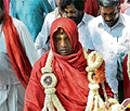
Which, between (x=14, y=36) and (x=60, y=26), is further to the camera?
(x=14, y=36)

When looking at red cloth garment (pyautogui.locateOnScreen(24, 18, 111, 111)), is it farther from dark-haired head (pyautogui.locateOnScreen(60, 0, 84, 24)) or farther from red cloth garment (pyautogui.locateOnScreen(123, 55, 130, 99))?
dark-haired head (pyautogui.locateOnScreen(60, 0, 84, 24))

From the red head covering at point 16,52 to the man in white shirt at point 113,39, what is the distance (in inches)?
41.3

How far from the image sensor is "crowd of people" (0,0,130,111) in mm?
7145

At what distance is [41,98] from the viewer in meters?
7.17

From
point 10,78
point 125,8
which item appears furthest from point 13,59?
point 125,8

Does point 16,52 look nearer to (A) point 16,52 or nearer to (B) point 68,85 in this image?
(A) point 16,52

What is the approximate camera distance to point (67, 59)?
718cm

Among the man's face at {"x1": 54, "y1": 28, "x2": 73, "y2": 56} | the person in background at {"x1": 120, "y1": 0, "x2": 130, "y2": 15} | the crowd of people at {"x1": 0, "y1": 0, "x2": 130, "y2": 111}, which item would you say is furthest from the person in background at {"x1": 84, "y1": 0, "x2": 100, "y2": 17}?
the man's face at {"x1": 54, "y1": 28, "x2": 73, "y2": 56}

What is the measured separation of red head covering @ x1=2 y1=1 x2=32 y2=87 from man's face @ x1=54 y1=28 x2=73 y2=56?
652 millimetres

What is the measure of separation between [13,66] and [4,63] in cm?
10

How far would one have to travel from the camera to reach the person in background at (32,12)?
9742 millimetres

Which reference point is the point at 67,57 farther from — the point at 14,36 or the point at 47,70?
the point at 14,36

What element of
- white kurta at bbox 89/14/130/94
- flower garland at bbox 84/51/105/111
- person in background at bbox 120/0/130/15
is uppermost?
A: person in background at bbox 120/0/130/15

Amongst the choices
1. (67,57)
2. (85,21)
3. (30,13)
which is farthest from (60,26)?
(30,13)
